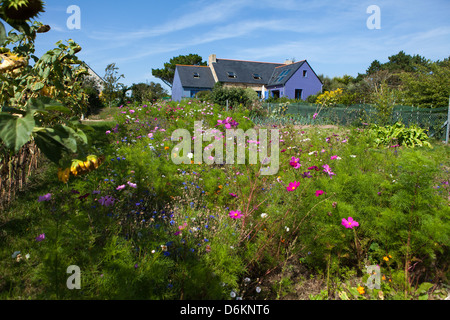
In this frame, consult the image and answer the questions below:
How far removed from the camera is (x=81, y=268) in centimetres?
148

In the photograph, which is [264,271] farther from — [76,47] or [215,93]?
[215,93]

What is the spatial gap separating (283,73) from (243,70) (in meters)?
4.93

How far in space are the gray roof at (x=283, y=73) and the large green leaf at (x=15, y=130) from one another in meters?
31.3

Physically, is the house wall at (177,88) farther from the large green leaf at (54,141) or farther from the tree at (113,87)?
the large green leaf at (54,141)

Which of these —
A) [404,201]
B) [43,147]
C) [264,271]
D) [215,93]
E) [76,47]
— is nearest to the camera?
[43,147]

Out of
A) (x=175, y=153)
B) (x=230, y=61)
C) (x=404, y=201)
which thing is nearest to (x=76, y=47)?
(x=175, y=153)

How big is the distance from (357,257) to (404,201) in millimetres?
553

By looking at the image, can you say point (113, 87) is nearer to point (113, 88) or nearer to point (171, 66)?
point (113, 88)

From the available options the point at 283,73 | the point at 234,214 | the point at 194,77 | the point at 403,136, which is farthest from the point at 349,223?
the point at 283,73

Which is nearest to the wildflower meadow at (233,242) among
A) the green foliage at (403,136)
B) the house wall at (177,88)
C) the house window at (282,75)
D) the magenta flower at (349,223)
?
the magenta flower at (349,223)

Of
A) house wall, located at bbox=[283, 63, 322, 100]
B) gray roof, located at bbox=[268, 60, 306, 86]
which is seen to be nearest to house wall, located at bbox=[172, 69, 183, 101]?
gray roof, located at bbox=[268, 60, 306, 86]

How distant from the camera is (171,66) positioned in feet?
150

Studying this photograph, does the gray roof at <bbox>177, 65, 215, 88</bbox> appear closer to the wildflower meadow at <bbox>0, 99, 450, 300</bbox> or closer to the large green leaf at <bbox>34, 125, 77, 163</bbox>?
the wildflower meadow at <bbox>0, 99, 450, 300</bbox>

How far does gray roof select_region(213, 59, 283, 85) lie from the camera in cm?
3209
